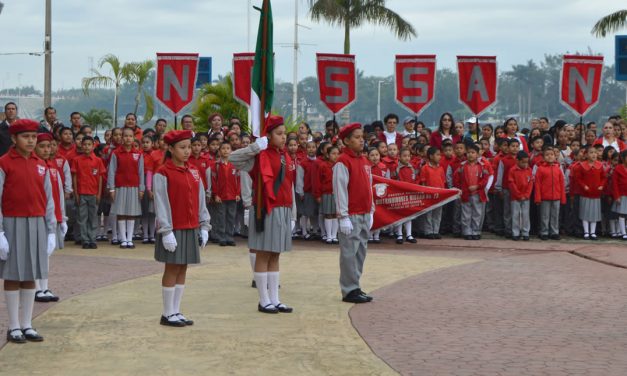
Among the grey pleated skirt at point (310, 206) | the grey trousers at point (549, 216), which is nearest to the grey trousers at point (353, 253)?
the grey pleated skirt at point (310, 206)

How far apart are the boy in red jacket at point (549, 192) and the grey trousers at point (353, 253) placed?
274 inches

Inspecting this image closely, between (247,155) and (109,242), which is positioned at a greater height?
(247,155)

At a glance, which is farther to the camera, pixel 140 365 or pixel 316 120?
pixel 316 120

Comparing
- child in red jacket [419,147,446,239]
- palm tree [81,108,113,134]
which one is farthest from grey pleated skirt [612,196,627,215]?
palm tree [81,108,113,134]

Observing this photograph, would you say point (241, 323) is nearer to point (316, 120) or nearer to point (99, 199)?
point (99, 199)

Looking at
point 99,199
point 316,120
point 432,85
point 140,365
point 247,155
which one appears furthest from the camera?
point 316,120

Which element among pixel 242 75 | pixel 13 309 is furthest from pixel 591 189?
pixel 13 309

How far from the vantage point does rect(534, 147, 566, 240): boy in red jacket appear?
17.1 m

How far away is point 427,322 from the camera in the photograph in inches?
373

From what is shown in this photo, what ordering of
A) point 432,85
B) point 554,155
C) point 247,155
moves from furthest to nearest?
point 432,85
point 554,155
point 247,155

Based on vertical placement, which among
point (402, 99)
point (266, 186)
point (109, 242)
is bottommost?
point (109, 242)

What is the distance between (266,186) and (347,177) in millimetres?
1081

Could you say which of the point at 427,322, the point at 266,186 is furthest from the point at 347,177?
the point at 427,322

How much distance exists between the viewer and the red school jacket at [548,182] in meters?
17.1
